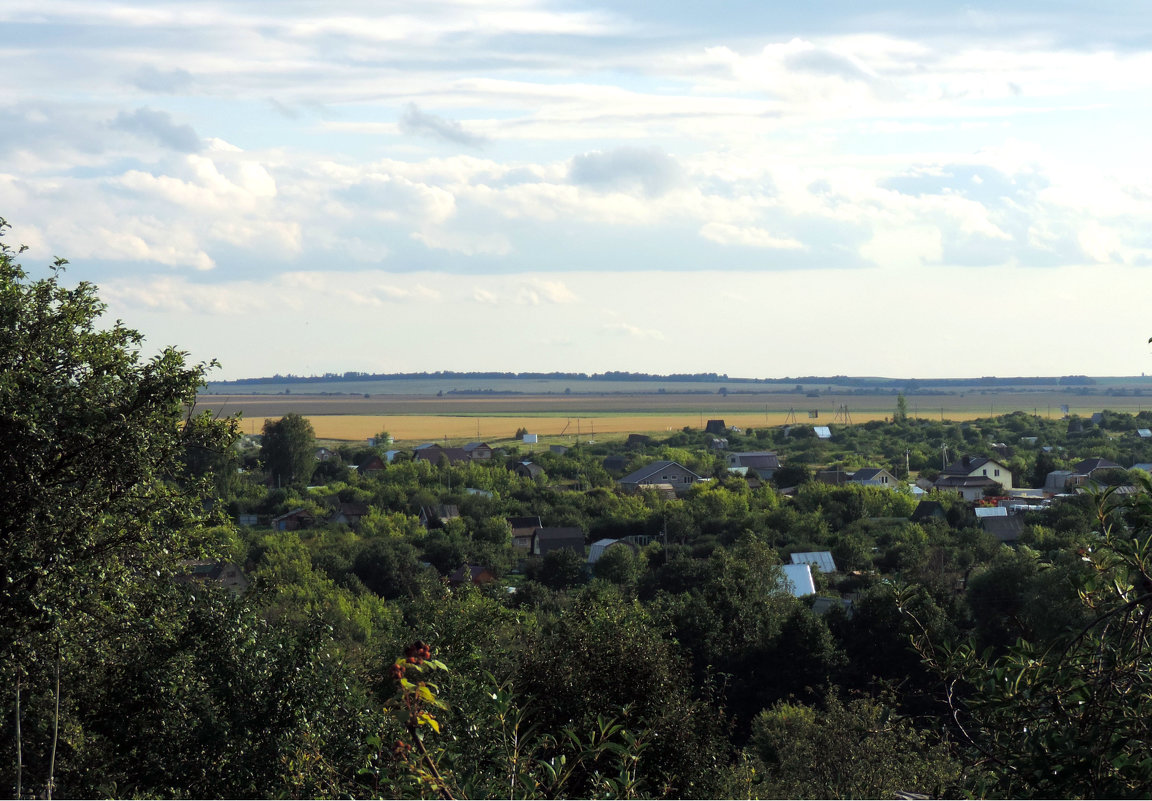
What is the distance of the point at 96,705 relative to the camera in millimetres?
10164

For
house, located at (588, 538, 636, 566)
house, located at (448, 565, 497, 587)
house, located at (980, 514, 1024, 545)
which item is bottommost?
house, located at (448, 565, 497, 587)

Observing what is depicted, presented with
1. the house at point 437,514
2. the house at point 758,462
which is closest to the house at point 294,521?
the house at point 437,514

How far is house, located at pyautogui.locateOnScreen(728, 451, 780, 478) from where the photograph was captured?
83.2 m

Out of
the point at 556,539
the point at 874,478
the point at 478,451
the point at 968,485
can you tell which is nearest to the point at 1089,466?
the point at 968,485

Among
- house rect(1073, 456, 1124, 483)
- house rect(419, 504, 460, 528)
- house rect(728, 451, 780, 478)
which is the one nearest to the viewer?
house rect(419, 504, 460, 528)

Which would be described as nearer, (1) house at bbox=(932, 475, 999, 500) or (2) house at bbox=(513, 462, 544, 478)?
(1) house at bbox=(932, 475, 999, 500)

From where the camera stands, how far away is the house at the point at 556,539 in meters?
51.5

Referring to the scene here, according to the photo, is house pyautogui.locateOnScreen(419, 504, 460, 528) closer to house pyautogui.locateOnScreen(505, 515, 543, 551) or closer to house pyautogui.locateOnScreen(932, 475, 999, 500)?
house pyautogui.locateOnScreen(505, 515, 543, 551)

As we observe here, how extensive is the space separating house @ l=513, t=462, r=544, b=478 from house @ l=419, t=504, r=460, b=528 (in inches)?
658

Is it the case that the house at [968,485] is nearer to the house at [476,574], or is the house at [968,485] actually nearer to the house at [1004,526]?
the house at [1004,526]

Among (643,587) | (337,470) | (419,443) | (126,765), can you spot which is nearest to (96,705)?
(126,765)

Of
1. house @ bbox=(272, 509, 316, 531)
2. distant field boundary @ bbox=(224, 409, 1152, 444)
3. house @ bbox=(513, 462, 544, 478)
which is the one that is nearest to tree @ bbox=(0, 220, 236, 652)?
house @ bbox=(272, 509, 316, 531)

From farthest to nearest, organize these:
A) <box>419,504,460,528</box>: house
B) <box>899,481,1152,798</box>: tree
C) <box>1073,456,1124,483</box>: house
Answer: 1. <box>1073,456,1124,483</box>: house
2. <box>419,504,460,528</box>: house
3. <box>899,481,1152,798</box>: tree

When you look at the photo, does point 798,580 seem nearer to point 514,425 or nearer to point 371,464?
point 371,464
